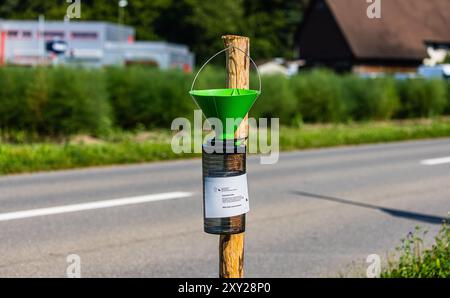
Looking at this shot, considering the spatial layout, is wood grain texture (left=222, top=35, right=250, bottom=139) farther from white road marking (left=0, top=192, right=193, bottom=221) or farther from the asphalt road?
white road marking (left=0, top=192, right=193, bottom=221)

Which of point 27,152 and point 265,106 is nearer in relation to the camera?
point 27,152

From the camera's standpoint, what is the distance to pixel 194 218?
8477 millimetres

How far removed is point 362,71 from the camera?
48156 millimetres

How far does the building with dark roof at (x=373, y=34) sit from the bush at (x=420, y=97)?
20.8m

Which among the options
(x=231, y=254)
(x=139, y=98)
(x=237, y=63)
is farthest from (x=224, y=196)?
(x=139, y=98)

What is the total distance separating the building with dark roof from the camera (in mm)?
48438

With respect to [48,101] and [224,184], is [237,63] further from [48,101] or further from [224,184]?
[48,101]

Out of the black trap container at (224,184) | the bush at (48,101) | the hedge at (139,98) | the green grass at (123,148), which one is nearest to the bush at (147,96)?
the hedge at (139,98)

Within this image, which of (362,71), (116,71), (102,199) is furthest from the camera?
(362,71)

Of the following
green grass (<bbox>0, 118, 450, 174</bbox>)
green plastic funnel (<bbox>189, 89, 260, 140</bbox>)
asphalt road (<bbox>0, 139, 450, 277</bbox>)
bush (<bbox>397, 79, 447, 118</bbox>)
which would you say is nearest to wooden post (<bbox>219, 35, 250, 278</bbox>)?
green plastic funnel (<bbox>189, 89, 260, 140</bbox>)

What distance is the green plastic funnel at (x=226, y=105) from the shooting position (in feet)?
12.1

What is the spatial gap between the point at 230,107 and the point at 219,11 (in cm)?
7294
